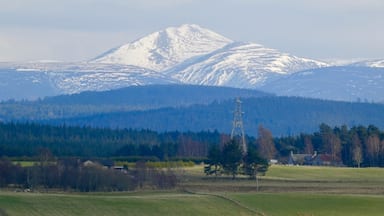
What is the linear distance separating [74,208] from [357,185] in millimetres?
23613

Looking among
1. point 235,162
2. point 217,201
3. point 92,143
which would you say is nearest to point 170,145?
point 92,143

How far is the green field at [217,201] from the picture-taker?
55938 millimetres

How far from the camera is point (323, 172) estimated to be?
3474 inches

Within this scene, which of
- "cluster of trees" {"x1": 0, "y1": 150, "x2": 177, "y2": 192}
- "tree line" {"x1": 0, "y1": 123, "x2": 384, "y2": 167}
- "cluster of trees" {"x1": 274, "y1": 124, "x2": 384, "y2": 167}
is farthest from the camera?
"cluster of trees" {"x1": 274, "y1": 124, "x2": 384, "y2": 167}

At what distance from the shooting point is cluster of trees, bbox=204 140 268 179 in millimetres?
83794

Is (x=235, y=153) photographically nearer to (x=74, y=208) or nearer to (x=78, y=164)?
(x=78, y=164)

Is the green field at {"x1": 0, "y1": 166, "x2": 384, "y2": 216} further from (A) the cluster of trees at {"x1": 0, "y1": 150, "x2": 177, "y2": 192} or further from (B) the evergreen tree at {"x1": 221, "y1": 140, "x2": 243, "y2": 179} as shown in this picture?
(B) the evergreen tree at {"x1": 221, "y1": 140, "x2": 243, "y2": 179}

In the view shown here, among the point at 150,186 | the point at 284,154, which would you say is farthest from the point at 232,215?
the point at 284,154

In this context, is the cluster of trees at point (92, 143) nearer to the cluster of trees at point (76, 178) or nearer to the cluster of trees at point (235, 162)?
the cluster of trees at point (235, 162)

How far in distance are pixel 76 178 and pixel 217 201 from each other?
39.5 ft

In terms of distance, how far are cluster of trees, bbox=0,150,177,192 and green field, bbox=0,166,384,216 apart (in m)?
2.11

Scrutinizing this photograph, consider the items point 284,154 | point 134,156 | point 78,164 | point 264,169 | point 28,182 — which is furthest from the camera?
point 284,154

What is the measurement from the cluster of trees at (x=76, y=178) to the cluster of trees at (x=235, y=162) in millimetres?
9983

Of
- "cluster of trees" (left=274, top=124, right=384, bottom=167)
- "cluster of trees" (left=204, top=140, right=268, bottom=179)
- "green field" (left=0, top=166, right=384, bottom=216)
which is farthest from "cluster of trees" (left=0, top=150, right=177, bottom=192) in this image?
"cluster of trees" (left=274, top=124, right=384, bottom=167)
